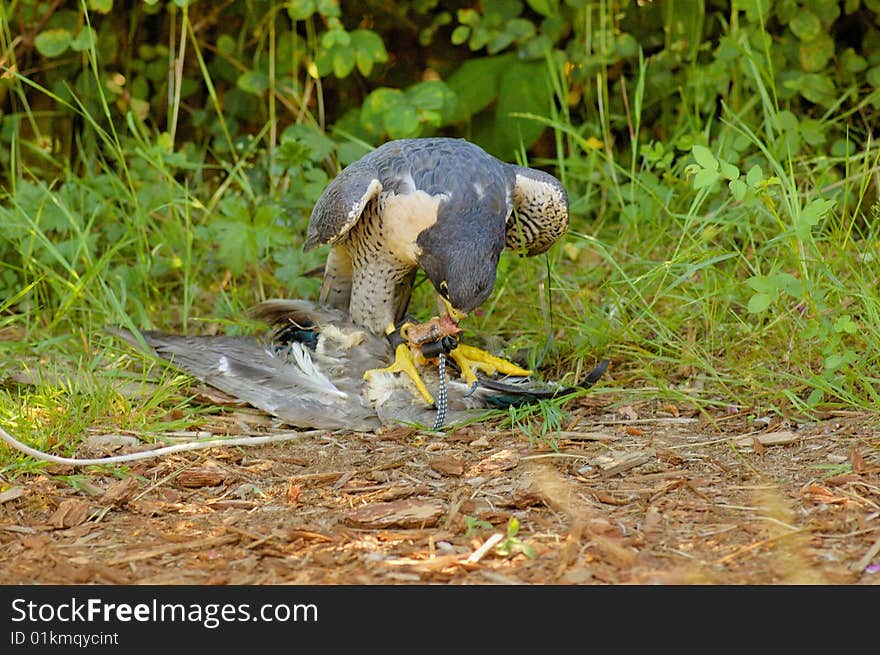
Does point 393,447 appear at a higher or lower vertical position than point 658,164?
lower

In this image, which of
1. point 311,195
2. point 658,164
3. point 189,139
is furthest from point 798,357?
point 189,139

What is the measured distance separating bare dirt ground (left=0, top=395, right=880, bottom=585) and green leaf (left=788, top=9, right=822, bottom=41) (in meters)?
2.17

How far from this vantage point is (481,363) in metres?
4.20

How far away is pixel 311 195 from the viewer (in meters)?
4.94

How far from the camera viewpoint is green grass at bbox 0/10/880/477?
3736 mm

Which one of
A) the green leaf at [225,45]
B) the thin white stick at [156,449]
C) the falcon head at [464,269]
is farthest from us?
the green leaf at [225,45]

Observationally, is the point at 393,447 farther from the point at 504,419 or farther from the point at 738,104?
the point at 738,104

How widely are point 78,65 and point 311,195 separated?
6.09 ft

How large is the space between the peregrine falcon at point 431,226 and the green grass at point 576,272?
0.72 ft

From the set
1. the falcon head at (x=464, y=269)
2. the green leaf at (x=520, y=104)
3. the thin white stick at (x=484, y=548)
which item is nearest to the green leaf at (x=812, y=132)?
the green leaf at (x=520, y=104)

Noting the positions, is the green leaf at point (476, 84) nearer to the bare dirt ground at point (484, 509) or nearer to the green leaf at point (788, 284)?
the bare dirt ground at point (484, 509)

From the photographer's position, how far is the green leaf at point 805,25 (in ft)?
16.5

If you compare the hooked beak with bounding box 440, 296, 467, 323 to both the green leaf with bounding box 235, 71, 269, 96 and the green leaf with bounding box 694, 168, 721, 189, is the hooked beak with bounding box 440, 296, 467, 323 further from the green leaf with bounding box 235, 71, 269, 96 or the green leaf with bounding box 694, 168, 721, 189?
the green leaf with bounding box 235, 71, 269, 96

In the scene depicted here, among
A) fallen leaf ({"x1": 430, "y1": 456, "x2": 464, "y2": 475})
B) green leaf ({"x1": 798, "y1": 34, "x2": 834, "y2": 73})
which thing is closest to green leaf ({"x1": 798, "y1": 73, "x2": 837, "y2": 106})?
green leaf ({"x1": 798, "y1": 34, "x2": 834, "y2": 73})
